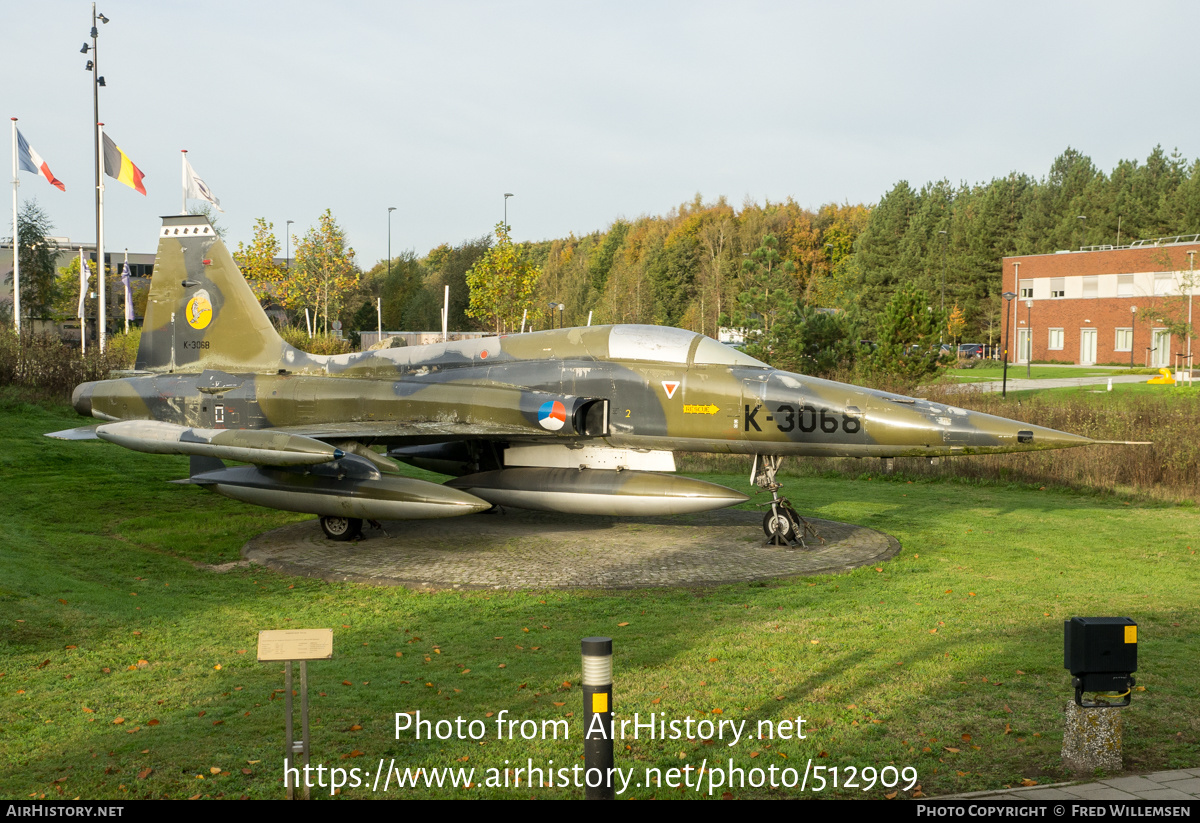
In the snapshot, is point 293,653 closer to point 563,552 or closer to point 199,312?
point 563,552

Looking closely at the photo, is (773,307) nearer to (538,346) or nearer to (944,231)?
(538,346)

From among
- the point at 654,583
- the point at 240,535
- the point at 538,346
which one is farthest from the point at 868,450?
the point at 240,535

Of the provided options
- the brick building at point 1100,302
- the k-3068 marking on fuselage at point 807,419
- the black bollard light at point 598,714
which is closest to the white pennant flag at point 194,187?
the k-3068 marking on fuselage at point 807,419

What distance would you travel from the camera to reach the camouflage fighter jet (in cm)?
1205

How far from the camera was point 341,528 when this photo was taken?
13.7 m

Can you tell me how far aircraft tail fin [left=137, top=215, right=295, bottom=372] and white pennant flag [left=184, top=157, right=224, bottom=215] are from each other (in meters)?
14.0

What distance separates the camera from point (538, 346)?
1386 centimetres

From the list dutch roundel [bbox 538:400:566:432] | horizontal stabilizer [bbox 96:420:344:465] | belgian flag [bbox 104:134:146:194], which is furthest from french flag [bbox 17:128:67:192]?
dutch roundel [bbox 538:400:566:432]

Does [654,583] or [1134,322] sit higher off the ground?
[1134,322]

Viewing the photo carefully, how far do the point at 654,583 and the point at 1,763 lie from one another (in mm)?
6858

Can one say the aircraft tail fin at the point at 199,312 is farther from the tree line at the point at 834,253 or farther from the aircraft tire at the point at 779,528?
the tree line at the point at 834,253

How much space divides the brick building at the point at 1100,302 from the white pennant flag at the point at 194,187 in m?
50.6

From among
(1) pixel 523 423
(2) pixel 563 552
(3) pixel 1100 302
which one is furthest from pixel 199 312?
(3) pixel 1100 302

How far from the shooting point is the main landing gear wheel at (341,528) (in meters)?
13.7
